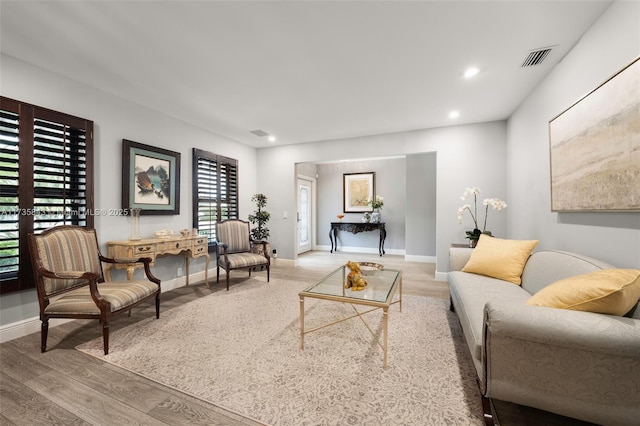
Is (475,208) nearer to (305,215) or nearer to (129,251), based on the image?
(305,215)

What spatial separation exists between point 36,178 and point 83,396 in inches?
84.6

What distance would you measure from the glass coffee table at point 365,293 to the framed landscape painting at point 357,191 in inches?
172

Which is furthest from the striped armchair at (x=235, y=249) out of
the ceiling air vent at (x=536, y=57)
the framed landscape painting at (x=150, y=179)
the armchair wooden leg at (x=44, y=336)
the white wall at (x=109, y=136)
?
the ceiling air vent at (x=536, y=57)

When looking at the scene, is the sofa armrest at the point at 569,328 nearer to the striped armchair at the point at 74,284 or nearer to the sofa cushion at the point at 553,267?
the sofa cushion at the point at 553,267

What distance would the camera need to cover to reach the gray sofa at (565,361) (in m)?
1.08

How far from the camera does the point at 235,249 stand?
4.40m

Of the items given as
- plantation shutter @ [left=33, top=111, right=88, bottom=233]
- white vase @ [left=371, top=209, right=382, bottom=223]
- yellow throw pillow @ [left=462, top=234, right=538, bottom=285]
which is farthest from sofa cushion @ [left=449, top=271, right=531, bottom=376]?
white vase @ [left=371, top=209, right=382, bottom=223]

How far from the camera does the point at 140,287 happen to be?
2.54 metres

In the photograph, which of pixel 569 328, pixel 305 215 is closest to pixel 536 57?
pixel 569 328

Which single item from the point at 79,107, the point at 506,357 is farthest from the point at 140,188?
the point at 506,357

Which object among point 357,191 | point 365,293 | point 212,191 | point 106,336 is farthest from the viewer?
point 357,191

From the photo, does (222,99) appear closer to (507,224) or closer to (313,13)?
(313,13)

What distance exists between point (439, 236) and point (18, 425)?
4848 millimetres

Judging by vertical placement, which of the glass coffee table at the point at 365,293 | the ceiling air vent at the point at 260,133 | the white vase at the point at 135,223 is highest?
the ceiling air vent at the point at 260,133
